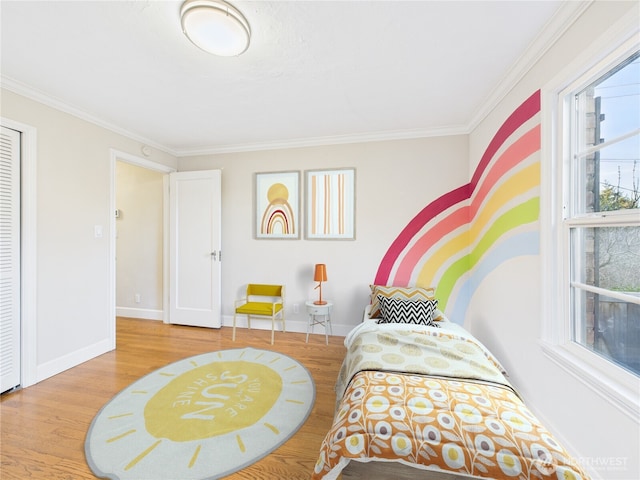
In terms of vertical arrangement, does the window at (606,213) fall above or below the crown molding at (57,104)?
below

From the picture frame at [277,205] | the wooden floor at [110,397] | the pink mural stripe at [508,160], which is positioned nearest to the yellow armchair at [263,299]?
the wooden floor at [110,397]

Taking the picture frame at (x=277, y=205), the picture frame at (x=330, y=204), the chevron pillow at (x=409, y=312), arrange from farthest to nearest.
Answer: the picture frame at (x=277, y=205) < the picture frame at (x=330, y=204) < the chevron pillow at (x=409, y=312)

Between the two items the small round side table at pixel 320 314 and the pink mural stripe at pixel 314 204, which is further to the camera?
the pink mural stripe at pixel 314 204

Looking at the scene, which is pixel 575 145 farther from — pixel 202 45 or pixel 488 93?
pixel 202 45

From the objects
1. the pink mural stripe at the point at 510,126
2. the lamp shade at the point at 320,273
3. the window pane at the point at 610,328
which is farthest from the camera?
the lamp shade at the point at 320,273

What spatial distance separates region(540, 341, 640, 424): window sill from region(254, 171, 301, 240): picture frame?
2.78 metres

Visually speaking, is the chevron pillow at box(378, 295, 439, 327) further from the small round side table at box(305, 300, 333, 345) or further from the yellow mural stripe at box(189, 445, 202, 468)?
the yellow mural stripe at box(189, 445, 202, 468)

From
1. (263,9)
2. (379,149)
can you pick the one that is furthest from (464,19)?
(379,149)

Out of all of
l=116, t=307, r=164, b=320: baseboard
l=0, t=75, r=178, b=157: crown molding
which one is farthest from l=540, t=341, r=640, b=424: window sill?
l=116, t=307, r=164, b=320: baseboard

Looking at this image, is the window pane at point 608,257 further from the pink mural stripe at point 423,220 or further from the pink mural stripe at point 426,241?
the pink mural stripe at point 426,241

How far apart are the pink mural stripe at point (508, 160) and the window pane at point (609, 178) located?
1.22 feet

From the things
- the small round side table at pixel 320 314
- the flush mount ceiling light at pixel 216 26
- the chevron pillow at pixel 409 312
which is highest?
the flush mount ceiling light at pixel 216 26

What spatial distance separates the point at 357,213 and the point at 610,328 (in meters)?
2.42

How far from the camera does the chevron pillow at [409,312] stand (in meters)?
2.56
